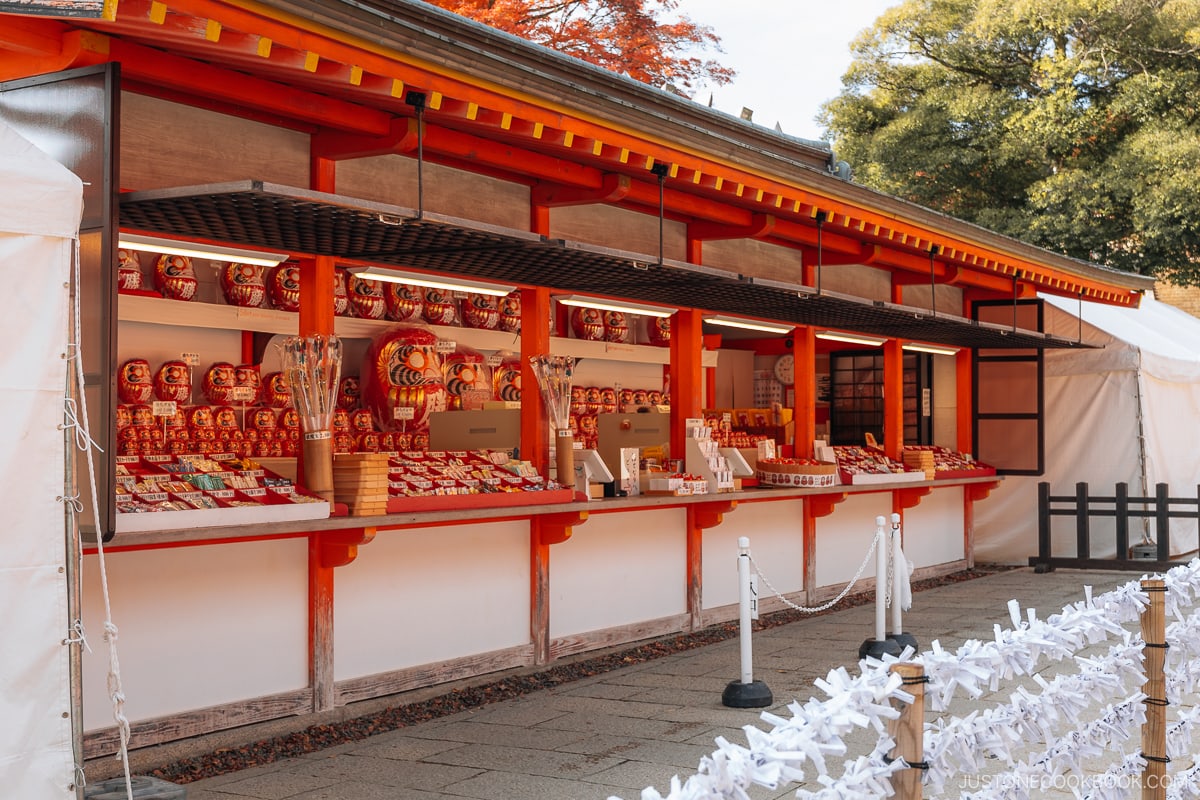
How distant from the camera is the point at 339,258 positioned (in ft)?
21.4

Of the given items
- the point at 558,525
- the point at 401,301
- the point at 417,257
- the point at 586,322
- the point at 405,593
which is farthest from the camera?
the point at 586,322

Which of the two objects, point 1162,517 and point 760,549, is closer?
point 760,549

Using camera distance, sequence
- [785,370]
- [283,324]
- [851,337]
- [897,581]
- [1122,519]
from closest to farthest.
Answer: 1. [283,324]
2. [897,581]
3. [851,337]
4. [1122,519]
5. [785,370]

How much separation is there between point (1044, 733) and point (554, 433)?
4.85 meters

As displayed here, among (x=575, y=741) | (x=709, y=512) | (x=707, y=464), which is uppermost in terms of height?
(x=707, y=464)

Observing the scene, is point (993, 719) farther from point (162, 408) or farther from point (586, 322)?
point (586, 322)

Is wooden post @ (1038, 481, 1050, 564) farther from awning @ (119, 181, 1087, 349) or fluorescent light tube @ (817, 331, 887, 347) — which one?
awning @ (119, 181, 1087, 349)

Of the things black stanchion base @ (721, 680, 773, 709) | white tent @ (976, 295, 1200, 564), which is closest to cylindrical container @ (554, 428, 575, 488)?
black stanchion base @ (721, 680, 773, 709)

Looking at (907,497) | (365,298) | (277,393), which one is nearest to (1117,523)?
(907,497)

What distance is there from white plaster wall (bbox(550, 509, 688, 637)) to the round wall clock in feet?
17.7

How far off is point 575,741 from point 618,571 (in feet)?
8.46

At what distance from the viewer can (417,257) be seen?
6508 millimetres

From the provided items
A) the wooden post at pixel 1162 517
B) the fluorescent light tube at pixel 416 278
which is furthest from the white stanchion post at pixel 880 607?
the wooden post at pixel 1162 517

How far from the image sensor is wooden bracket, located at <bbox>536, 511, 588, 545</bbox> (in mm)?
7531
